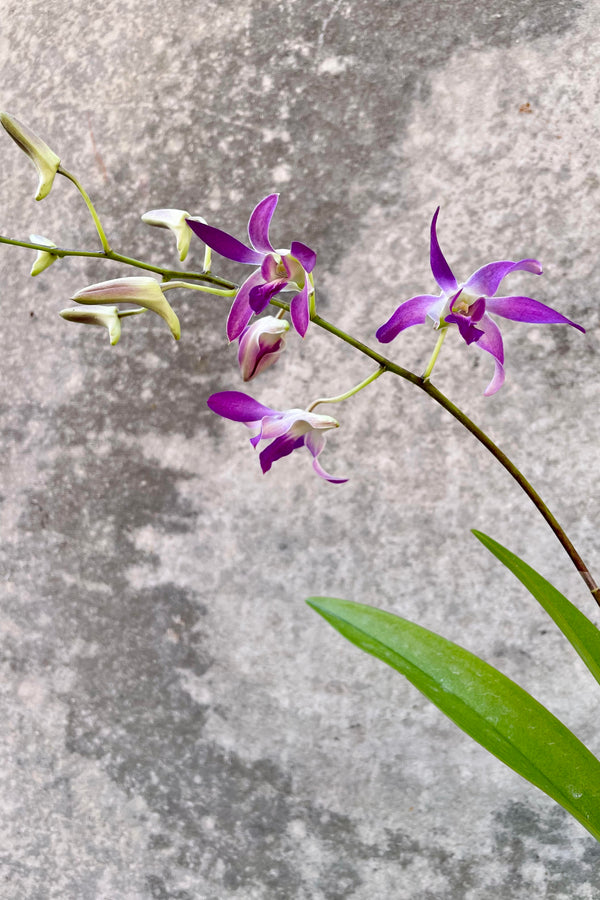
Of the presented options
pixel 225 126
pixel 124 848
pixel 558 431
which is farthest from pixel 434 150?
pixel 124 848

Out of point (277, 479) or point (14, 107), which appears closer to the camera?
point (277, 479)

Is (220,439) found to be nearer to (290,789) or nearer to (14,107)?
(290,789)

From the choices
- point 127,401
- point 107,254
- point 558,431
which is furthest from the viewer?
point 127,401

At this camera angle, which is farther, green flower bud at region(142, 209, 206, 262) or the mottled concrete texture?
the mottled concrete texture

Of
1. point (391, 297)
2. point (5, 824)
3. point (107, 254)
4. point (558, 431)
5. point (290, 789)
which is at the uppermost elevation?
point (391, 297)

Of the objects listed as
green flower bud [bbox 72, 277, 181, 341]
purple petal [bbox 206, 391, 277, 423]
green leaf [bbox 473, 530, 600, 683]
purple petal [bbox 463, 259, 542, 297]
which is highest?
purple petal [bbox 463, 259, 542, 297]

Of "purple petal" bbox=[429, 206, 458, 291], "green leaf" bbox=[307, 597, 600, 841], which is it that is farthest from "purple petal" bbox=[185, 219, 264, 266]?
"green leaf" bbox=[307, 597, 600, 841]

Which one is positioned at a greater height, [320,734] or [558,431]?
[558,431]

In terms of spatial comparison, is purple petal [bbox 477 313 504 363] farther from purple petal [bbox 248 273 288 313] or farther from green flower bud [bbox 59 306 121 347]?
green flower bud [bbox 59 306 121 347]
